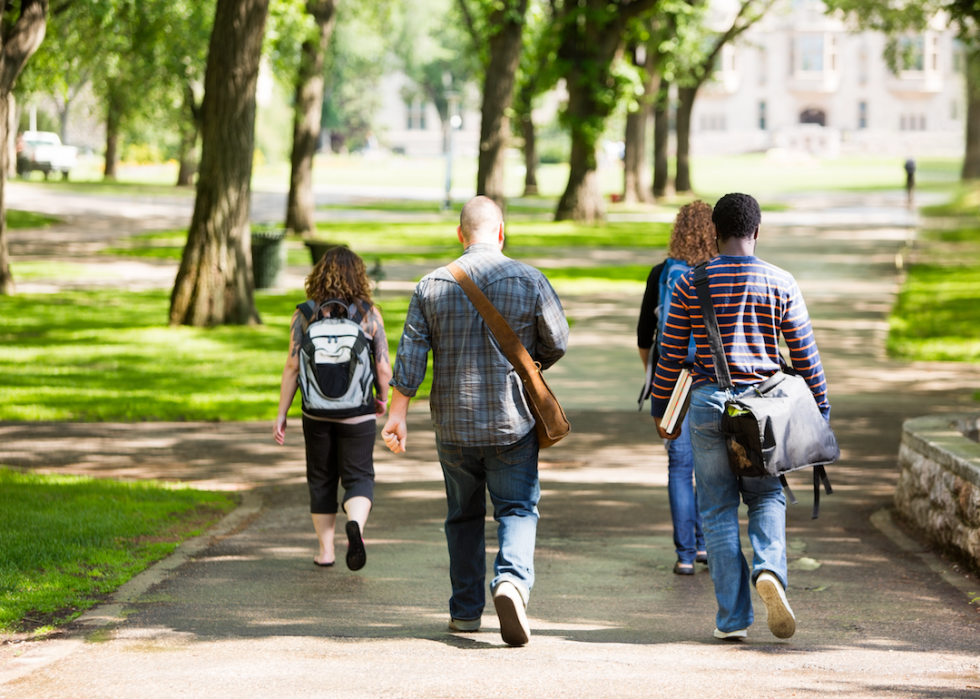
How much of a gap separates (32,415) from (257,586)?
5.22 metres

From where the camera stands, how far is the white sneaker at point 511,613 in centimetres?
480

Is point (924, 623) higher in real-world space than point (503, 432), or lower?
lower

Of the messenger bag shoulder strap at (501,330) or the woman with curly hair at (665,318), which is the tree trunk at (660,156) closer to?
the woman with curly hair at (665,318)

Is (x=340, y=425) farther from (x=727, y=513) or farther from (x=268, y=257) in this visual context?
(x=268, y=257)

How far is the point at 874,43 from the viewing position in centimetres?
10825

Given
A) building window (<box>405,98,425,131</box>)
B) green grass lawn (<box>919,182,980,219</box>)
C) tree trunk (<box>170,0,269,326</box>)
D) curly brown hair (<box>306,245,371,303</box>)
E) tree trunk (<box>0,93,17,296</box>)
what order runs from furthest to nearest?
building window (<box>405,98,425,131</box>) < green grass lawn (<box>919,182,980,219</box>) < tree trunk (<box>0,93,17,296</box>) < tree trunk (<box>170,0,269,326</box>) < curly brown hair (<box>306,245,371,303</box>)

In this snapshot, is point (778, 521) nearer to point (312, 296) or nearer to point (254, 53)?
point (312, 296)

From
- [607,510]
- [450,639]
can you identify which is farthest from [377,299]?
[450,639]

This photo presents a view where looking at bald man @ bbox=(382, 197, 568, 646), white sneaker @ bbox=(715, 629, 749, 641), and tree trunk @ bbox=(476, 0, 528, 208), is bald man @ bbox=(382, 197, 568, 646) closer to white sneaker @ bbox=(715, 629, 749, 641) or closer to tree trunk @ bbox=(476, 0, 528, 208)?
white sneaker @ bbox=(715, 629, 749, 641)

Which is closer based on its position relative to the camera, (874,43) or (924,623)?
(924,623)

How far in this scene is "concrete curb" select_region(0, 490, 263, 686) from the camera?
15.5 feet

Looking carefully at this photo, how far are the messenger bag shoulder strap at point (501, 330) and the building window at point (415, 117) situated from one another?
353ft

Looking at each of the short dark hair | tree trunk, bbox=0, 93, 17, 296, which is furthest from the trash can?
the short dark hair

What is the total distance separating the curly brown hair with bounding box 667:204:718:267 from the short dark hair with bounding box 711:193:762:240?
1.07 m
